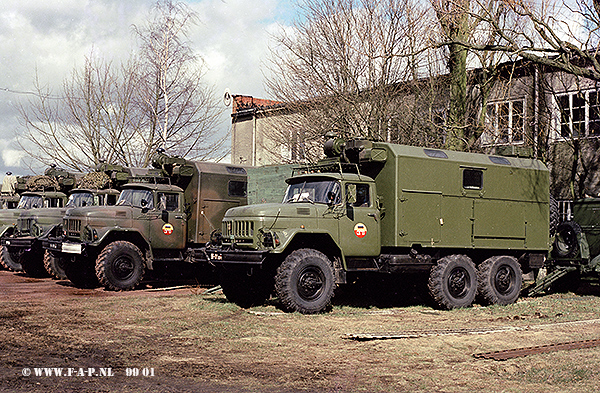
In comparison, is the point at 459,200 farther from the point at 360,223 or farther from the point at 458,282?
the point at 360,223

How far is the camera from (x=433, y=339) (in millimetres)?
9172

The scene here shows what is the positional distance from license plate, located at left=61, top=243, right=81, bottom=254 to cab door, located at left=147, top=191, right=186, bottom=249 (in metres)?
1.76

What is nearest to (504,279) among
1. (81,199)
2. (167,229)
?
(167,229)

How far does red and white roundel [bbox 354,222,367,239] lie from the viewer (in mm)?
12133

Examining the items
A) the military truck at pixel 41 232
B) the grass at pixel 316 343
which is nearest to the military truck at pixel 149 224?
the military truck at pixel 41 232

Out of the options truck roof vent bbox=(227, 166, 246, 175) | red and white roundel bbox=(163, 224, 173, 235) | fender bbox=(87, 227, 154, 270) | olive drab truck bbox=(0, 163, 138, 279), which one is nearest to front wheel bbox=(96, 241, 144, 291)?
fender bbox=(87, 227, 154, 270)

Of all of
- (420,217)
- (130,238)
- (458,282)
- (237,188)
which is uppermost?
(237,188)

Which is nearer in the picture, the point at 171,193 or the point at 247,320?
the point at 247,320

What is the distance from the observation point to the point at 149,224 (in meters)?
16.0

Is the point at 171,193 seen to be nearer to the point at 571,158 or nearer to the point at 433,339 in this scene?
the point at 433,339

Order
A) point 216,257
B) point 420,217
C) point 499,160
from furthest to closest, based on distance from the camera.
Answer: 1. point 499,160
2. point 420,217
3. point 216,257

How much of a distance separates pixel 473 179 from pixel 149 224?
7.48 metres

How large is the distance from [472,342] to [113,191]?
1192 cm

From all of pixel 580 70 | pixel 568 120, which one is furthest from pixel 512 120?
pixel 580 70
